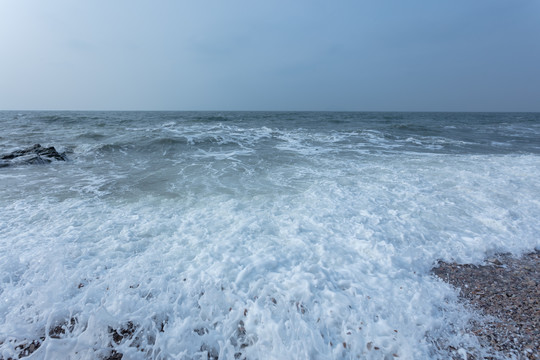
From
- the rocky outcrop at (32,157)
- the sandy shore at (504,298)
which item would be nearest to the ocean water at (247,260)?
the sandy shore at (504,298)

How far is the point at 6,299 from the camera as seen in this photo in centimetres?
262

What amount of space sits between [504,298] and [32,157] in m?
13.6

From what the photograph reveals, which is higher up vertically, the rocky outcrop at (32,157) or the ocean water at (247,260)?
the rocky outcrop at (32,157)

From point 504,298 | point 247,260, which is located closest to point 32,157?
point 247,260

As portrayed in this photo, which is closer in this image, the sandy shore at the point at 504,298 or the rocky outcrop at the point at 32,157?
the sandy shore at the point at 504,298

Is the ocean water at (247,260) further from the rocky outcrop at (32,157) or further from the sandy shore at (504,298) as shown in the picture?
the rocky outcrop at (32,157)

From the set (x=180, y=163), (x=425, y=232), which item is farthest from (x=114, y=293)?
(x=180, y=163)

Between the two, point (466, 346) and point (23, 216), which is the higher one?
point (23, 216)

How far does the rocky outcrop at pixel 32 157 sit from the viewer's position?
28.5 ft

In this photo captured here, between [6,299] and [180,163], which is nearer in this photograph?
[6,299]

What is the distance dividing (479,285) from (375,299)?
1.41 meters

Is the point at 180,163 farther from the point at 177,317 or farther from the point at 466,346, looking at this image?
the point at 466,346

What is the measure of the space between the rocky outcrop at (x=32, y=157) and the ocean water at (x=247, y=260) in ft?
8.25

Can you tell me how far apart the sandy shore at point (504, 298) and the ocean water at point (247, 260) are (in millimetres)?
162
